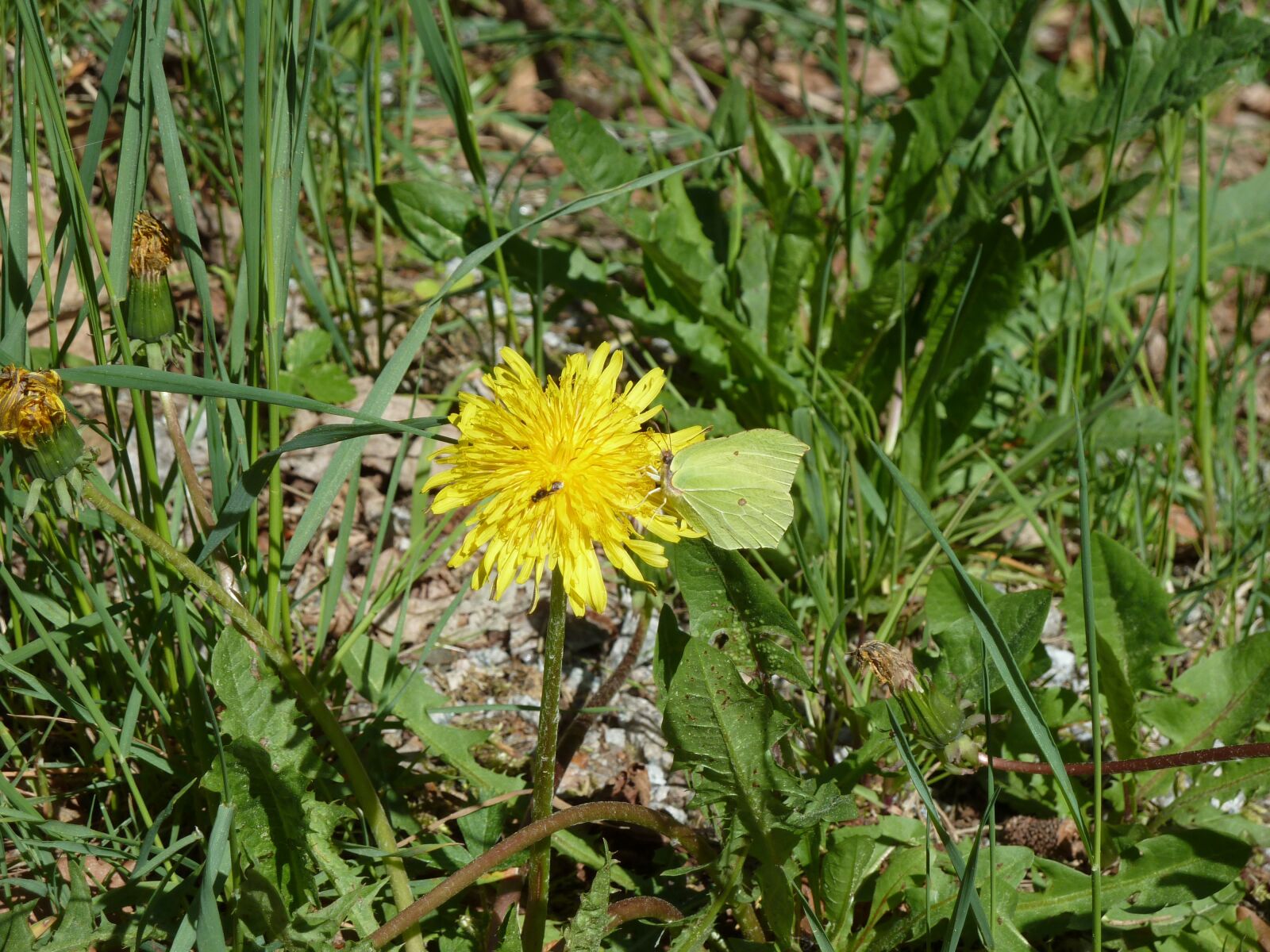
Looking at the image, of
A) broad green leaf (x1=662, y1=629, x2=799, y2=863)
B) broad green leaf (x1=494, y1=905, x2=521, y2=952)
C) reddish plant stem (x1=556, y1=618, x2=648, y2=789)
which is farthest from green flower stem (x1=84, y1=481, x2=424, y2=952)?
broad green leaf (x1=662, y1=629, x2=799, y2=863)

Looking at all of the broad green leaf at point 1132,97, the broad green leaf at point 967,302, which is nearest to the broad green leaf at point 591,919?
the broad green leaf at point 967,302

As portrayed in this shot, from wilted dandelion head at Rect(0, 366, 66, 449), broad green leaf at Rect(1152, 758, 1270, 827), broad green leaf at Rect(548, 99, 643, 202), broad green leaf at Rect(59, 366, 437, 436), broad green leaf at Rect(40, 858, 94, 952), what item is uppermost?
broad green leaf at Rect(548, 99, 643, 202)

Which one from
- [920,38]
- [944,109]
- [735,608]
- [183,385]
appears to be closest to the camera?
[183,385]

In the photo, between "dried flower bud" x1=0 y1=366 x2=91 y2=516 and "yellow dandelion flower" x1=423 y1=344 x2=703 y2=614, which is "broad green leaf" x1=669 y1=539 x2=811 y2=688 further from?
"dried flower bud" x1=0 y1=366 x2=91 y2=516

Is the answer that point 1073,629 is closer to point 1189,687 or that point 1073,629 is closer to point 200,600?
point 1189,687

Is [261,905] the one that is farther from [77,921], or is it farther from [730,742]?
[730,742]

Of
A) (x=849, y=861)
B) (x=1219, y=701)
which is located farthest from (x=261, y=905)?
(x=1219, y=701)

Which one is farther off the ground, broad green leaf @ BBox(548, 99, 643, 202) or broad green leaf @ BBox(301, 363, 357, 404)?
broad green leaf @ BBox(548, 99, 643, 202)
